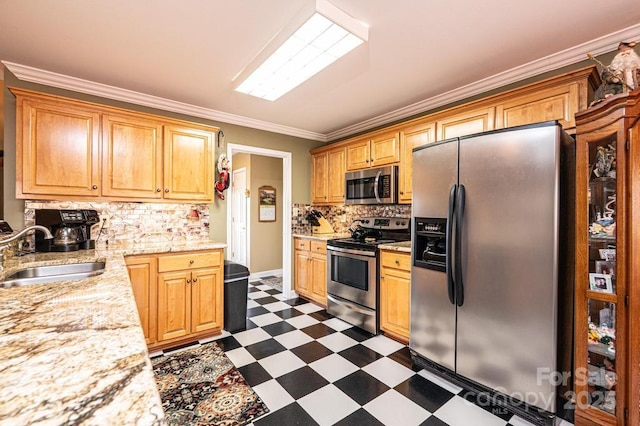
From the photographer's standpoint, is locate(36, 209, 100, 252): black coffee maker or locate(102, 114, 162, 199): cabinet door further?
locate(102, 114, 162, 199): cabinet door

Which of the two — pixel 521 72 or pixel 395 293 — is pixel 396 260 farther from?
pixel 521 72

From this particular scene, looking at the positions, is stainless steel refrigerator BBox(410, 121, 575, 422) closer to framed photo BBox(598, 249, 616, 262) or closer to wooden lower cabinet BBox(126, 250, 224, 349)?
framed photo BBox(598, 249, 616, 262)

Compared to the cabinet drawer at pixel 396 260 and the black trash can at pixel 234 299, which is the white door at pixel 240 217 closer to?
the black trash can at pixel 234 299

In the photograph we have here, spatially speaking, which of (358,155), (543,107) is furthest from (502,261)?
(358,155)

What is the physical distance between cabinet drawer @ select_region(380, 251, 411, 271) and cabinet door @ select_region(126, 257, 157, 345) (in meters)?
2.15

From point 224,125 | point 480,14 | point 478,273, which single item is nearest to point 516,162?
point 478,273

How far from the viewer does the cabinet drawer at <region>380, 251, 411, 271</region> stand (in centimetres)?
→ 264

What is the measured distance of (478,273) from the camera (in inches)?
76.5

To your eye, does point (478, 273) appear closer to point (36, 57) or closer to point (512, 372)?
point (512, 372)

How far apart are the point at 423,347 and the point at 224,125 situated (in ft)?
10.8

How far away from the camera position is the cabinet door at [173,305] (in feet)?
8.39

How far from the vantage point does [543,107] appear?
7.10 feet

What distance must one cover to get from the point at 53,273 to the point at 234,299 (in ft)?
5.01

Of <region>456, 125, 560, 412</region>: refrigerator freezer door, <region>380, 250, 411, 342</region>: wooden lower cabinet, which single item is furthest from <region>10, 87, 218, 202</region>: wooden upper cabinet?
<region>456, 125, 560, 412</region>: refrigerator freezer door
